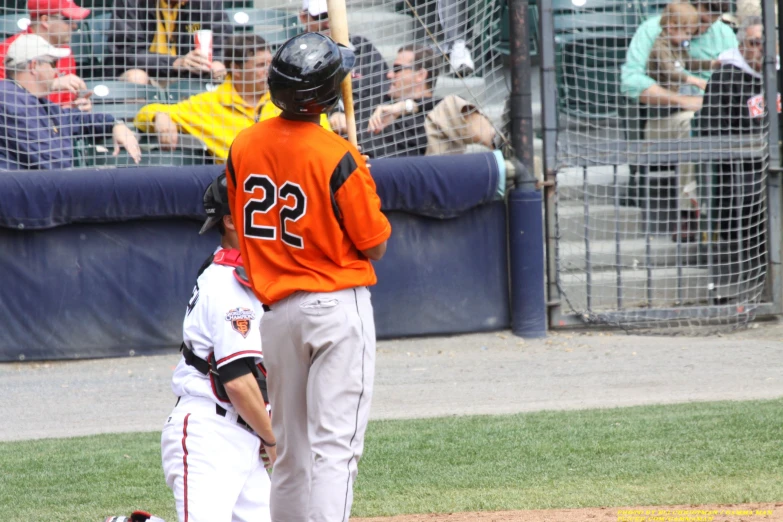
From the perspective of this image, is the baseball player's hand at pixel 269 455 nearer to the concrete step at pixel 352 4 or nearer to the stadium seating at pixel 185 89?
the stadium seating at pixel 185 89

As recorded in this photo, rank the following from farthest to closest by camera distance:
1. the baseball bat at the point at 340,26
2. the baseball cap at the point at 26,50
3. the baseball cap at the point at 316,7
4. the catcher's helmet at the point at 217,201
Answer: the baseball cap at the point at 26,50, the baseball cap at the point at 316,7, the baseball bat at the point at 340,26, the catcher's helmet at the point at 217,201

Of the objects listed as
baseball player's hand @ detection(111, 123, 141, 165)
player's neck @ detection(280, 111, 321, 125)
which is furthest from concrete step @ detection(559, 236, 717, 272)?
player's neck @ detection(280, 111, 321, 125)

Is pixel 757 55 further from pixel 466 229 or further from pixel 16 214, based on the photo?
pixel 16 214

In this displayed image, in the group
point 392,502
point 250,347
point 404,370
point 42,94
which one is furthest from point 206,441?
point 42,94

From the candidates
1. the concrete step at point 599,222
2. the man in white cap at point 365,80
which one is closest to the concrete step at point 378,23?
the man in white cap at point 365,80

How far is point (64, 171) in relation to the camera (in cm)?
753

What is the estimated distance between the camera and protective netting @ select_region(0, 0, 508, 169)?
7.76 meters

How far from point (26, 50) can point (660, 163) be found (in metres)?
5.19

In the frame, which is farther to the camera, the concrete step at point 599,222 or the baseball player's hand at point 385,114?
the concrete step at point 599,222

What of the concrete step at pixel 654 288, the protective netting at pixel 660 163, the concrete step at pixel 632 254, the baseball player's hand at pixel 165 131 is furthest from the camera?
the concrete step at pixel 632 254

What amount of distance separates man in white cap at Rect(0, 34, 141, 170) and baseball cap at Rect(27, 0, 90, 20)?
0.22 meters

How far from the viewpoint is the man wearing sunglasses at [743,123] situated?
27.5ft

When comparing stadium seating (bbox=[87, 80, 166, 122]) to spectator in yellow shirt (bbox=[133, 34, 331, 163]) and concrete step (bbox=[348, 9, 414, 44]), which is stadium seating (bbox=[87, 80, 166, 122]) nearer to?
spectator in yellow shirt (bbox=[133, 34, 331, 163])

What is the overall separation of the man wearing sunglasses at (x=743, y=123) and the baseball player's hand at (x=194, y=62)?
414 cm
